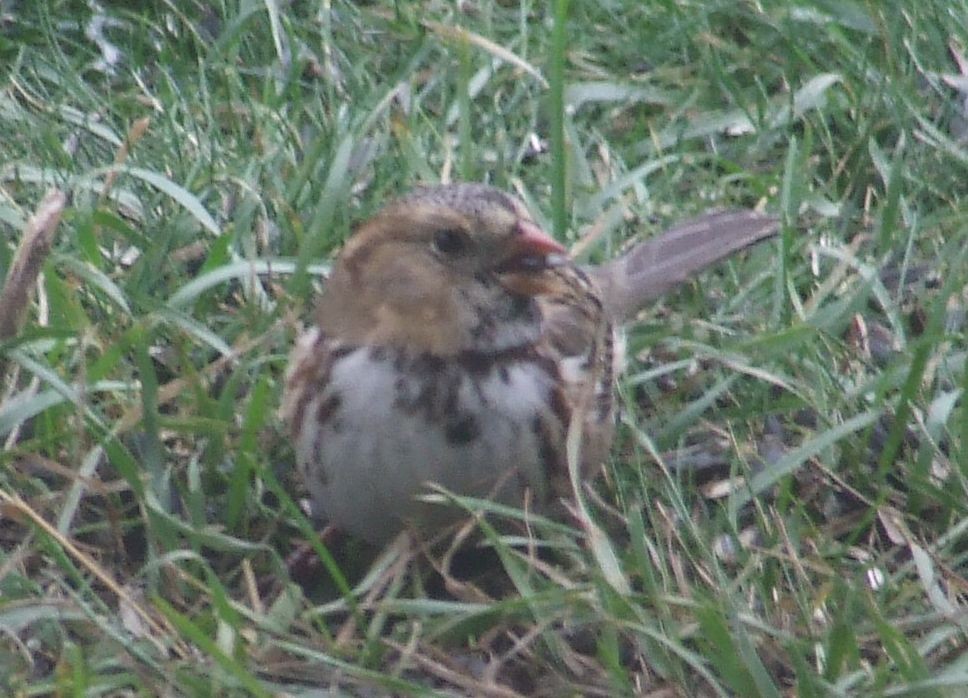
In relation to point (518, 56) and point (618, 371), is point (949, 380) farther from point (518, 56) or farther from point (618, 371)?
point (518, 56)

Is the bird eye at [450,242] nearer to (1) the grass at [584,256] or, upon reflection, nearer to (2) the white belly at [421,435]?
(2) the white belly at [421,435]

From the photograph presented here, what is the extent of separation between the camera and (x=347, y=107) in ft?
13.9

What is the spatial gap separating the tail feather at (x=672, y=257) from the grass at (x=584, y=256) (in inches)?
3.2

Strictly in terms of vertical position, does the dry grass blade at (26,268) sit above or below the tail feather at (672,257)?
above

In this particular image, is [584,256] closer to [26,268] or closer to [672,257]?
[672,257]

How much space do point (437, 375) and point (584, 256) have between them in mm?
945

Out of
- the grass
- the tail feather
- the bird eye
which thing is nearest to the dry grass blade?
the grass

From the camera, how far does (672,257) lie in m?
3.78

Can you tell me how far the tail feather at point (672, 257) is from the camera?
375 cm

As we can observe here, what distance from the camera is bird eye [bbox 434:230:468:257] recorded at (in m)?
3.07

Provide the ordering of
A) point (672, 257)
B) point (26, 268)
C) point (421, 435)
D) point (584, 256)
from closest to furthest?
point (421, 435), point (26, 268), point (672, 257), point (584, 256)

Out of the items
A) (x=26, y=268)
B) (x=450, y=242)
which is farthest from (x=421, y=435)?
(x=26, y=268)

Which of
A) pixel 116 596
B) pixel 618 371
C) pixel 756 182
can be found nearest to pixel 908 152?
pixel 756 182

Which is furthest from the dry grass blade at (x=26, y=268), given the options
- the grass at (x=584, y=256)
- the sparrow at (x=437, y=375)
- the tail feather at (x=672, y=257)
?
the tail feather at (x=672, y=257)
